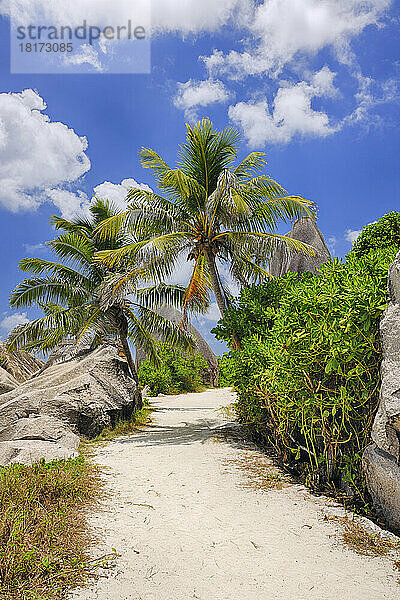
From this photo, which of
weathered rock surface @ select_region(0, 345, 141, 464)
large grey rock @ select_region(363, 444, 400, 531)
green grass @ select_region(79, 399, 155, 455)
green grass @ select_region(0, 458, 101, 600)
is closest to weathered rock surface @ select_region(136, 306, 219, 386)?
green grass @ select_region(79, 399, 155, 455)

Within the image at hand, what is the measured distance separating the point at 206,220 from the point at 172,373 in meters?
14.5

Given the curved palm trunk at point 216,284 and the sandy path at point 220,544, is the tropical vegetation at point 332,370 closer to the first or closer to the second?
the sandy path at point 220,544

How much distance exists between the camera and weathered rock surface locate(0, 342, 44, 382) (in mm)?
17859

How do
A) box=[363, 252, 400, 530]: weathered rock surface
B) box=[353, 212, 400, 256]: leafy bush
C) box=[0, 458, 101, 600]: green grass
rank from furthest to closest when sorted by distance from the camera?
box=[353, 212, 400, 256]: leafy bush → box=[363, 252, 400, 530]: weathered rock surface → box=[0, 458, 101, 600]: green grass

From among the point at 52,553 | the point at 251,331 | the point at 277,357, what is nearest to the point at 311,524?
the point at 277,357

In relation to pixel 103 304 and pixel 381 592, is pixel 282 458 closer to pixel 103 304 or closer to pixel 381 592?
pixel 381 592

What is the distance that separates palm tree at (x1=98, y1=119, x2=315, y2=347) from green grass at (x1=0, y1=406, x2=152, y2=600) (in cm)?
608

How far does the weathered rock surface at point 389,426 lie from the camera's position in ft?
12.8

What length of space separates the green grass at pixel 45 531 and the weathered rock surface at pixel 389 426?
2.45 meters

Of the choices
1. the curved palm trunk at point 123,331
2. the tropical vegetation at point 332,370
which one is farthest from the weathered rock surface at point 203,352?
the tropical vegetation at point 332,370

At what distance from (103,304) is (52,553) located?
8.79 meters

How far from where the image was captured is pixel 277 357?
564 centimetres

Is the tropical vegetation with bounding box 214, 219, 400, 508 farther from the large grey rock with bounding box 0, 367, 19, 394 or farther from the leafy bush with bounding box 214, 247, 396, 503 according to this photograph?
the large grey rock with bounding box 0, 367, 19, 394

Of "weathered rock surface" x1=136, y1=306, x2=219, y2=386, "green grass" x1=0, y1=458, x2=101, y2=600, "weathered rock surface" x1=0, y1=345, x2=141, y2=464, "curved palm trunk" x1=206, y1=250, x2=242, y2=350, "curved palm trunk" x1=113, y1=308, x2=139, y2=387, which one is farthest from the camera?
"weathered rock surface" x1=136, y1=306, x2=219, y2=386
